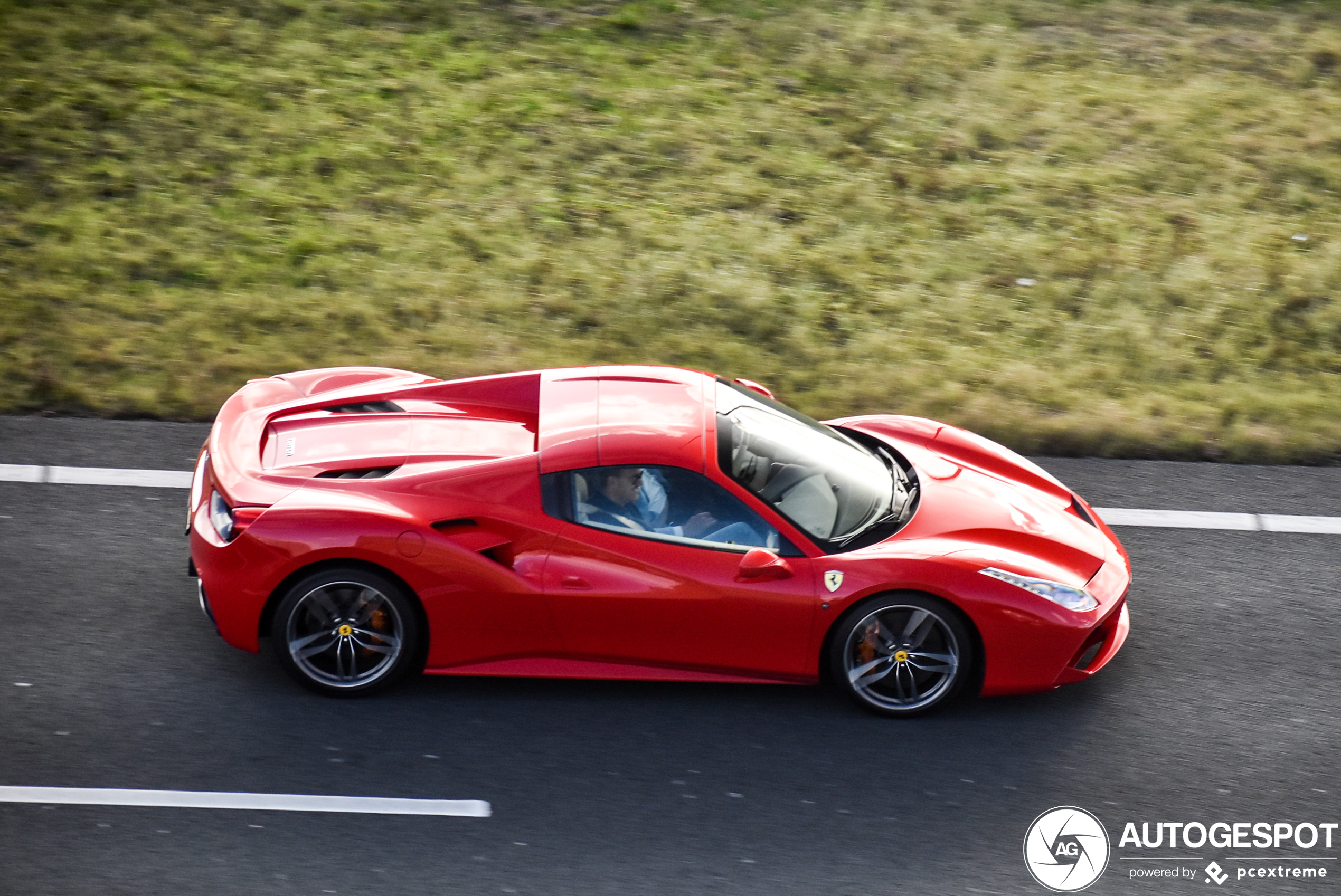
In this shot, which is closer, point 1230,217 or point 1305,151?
point 1230,217

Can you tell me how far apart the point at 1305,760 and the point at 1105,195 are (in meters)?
6.92

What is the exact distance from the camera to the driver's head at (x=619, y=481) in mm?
5695

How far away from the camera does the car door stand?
562 cm

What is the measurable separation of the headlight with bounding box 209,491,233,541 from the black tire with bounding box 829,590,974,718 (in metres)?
2.63

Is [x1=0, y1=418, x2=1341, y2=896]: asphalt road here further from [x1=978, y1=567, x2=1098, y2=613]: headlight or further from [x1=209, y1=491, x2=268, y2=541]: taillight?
[x1=209, y1=491, x2=268, y2=541]: taillight

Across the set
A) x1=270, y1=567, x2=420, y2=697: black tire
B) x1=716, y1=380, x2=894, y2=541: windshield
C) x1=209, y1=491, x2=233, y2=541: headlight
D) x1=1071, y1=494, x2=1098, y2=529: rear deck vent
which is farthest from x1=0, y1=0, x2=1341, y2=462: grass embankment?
x1=270, y1=567, x2=420, y2=697: black tire

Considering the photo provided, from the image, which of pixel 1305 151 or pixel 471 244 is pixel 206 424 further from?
pixel 1305 151

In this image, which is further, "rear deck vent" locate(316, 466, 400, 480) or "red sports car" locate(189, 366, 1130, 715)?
"rear deck vent" locate(316, 466, 400, 480)

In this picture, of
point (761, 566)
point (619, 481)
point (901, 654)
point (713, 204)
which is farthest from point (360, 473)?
point (713, 204)

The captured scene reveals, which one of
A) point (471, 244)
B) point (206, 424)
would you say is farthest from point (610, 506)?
point (471, 244)

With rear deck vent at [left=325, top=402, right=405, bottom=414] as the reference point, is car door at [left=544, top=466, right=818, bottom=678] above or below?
below

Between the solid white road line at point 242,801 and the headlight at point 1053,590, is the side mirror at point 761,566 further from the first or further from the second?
the solid white road line at point 242,801

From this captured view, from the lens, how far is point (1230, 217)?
11.5 meters

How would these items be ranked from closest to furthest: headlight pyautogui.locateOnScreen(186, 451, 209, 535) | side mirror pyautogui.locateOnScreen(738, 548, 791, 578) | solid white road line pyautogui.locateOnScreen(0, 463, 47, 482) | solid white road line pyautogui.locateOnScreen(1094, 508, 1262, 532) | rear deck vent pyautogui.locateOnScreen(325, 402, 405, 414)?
side mirror pyautogui.locateOnScreen(738, 548, 791, 578), headlight pyautogui.locateOnScreen(186, 451, 209, 535), rear deck vent pyautogui.locateOnScreen(325, 402, 405, 414), solid white road line pyautogui.locateOnScreen(0, 463, 47, 482), solid white road line pyautogui.locateOnScreen(1094, 508, 1262, 532)
